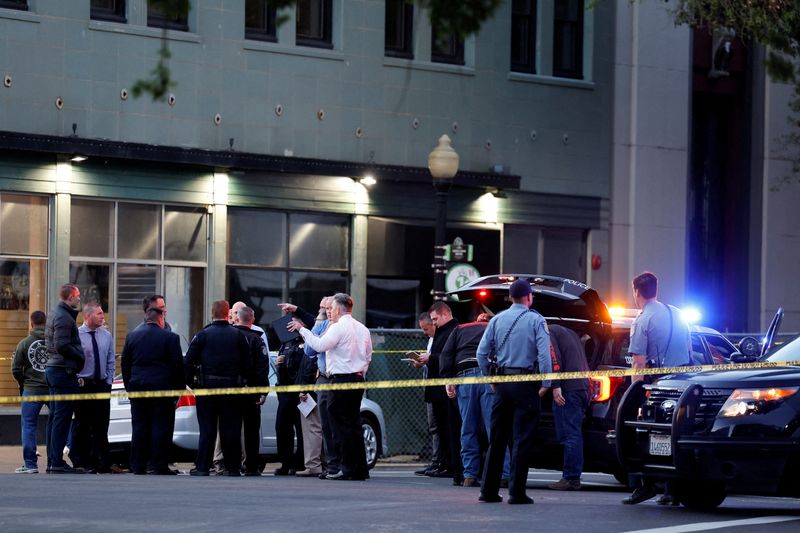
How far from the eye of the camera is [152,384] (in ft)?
58.6

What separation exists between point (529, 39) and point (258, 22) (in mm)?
A: 5406

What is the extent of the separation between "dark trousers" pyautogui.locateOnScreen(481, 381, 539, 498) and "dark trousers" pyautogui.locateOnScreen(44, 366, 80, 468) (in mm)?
5909

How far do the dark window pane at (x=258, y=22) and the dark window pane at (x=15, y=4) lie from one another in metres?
3.69

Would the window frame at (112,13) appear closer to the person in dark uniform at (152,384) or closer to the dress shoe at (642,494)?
the person in dark uniform at (152,384)

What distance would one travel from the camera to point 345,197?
90.9 feet

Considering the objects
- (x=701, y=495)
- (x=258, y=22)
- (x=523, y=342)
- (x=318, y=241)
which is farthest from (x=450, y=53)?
(x=701, y=495)

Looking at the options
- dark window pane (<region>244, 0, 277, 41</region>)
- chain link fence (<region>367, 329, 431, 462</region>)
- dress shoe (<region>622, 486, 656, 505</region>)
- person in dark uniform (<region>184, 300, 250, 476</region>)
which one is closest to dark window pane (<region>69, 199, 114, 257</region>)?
dark window pane (<region>244, 0, 277, 41</region>)

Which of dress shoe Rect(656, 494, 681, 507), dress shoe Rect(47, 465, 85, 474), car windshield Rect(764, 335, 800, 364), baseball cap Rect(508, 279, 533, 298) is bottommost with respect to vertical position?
dress shoe Rect(47, 465, 85, 474)

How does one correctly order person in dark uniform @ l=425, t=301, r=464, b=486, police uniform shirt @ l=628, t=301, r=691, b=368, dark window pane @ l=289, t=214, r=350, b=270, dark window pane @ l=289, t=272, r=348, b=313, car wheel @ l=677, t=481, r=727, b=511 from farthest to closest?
1. dark window pane @ l=289, t=214, r=350, b=270
2. dark window pane @ l=289, t=272, r=348, b=313
3. person in dark uniform @ l=425, t=301, r=464, b=486
4. police uniform shirt @ l=628, t=301, r=691, b=368
5. car wheel @ l=677, t=481, r=727, b=511

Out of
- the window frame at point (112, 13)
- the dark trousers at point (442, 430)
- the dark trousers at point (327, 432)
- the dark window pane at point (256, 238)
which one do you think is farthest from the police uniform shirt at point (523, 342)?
the dark window pane at point (256, 238)

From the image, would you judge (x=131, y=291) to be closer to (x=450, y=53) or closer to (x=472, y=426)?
(x=450, y=53)

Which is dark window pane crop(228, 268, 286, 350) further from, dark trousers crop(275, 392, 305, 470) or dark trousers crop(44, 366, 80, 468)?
dark trousers crop(44, 366, 80, 468)

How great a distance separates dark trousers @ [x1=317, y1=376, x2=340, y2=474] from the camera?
1759cm

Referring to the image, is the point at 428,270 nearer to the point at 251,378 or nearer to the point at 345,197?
the point at 345,197
